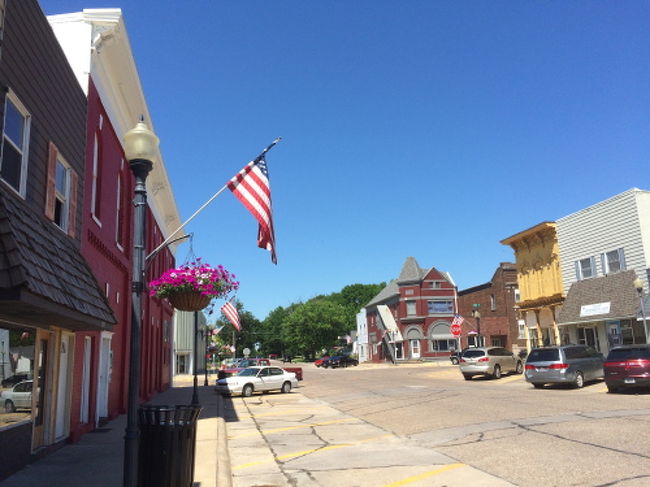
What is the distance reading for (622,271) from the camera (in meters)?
27.8

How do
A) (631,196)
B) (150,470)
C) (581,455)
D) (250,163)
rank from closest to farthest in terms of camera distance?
1. (150,470)
2. (581,455)
3. (250,163)
4. (631,196)

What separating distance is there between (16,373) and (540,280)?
32229 mm

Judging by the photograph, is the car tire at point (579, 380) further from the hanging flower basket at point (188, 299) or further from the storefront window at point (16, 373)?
the storefront window at point (16, 373)

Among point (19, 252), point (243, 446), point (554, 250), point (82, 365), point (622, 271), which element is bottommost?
point (243, 446)

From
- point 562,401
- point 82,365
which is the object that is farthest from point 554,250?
point 82,365

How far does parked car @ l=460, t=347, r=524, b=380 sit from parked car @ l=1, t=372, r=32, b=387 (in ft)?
80.8

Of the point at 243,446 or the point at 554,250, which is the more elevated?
the point at 554,250

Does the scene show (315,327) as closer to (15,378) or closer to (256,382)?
(256,382)

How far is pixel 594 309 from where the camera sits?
94.3 feet

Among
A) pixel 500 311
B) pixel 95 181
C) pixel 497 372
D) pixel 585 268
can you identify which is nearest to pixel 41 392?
pixel 95 181

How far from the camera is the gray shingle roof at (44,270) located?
5980mm

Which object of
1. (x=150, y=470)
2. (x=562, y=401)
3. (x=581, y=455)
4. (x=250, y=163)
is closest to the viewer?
(x=150, y=470)

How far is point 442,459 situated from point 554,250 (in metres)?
27.0

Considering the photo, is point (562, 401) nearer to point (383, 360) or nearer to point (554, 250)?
point (554, 250)
